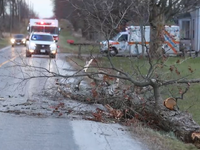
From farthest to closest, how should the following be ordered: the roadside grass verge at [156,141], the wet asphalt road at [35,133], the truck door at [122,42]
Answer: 1. the truck door at [122,42]
2. the roadside grass verge at [156,141]
3. the wet asphalt road at [35,133]

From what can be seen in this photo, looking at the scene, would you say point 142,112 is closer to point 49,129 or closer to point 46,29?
point 49,129

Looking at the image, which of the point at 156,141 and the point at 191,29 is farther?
the point at 191,29

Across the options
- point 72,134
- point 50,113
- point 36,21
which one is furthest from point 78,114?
point 36,21

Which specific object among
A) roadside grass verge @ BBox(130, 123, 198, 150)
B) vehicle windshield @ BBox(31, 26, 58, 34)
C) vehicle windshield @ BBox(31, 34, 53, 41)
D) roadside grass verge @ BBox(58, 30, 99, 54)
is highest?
vehicle windshield @ BBox(31, 26, 58, 34)

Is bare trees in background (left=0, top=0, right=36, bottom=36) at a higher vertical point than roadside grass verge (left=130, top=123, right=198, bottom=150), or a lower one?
higher

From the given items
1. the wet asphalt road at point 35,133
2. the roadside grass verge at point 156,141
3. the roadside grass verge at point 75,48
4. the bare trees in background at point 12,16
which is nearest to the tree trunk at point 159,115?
the roadside grass verge at point 156,141

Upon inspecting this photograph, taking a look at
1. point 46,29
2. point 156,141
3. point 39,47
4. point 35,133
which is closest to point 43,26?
point 46,29

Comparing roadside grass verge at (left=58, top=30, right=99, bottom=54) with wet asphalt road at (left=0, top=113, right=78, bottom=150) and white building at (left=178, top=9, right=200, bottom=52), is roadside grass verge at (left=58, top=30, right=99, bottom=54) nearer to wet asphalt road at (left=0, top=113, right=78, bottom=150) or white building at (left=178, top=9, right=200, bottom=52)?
wet asphalt road at (left=0, top=113, right=78, bottom=150)

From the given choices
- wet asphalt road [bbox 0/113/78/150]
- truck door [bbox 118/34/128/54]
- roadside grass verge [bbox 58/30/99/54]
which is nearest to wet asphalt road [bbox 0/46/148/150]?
wet asphalt road [bbox 0/113/78/150]

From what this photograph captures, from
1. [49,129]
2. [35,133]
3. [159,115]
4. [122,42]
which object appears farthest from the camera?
[122,42]

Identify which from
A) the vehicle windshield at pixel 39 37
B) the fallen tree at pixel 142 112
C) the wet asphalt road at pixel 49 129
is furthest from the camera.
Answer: the vehicle windshield at pixel 39 37

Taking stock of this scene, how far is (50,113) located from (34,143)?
308 centimetres

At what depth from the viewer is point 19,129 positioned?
9008mm

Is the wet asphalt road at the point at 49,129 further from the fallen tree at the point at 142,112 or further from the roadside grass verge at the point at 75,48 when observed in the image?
the roadside grass verge at the point at 75,48
